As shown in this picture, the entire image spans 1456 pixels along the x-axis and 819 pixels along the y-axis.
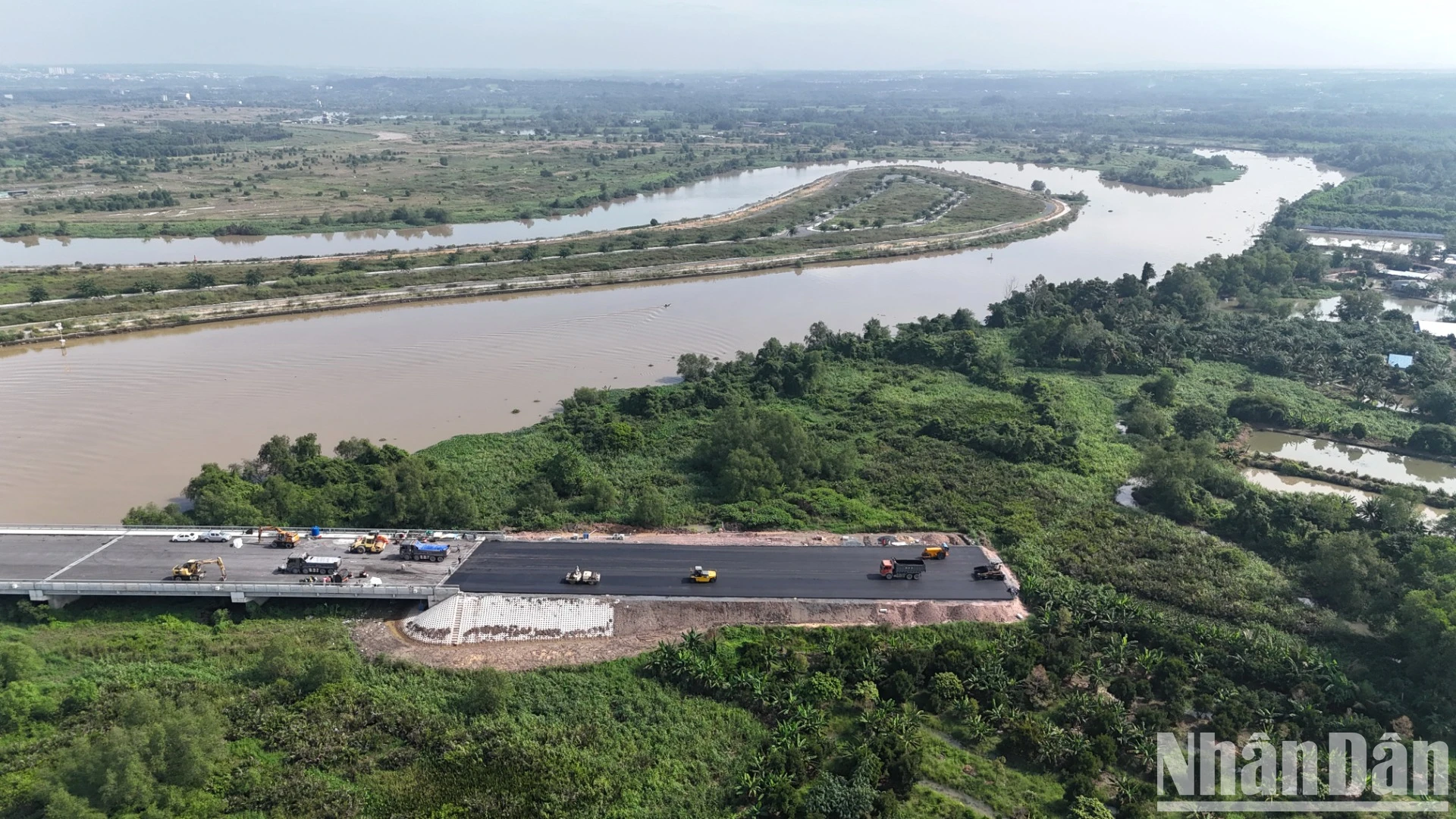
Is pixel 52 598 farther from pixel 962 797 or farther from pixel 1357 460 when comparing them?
pixel 1357 460

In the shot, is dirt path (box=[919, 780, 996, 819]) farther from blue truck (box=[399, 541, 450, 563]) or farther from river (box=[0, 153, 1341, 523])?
river (box=[0, 153, 1341, 523])

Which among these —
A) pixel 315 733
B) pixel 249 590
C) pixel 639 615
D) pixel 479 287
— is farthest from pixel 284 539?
pixel 479 287

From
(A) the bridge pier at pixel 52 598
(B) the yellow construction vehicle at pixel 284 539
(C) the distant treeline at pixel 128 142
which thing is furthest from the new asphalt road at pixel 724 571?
(C) the distant treeline at pixel 128 142

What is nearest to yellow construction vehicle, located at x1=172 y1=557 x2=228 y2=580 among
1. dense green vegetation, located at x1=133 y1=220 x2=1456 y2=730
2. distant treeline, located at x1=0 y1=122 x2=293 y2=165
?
dense green vegetation, located at x1=133 y1=220 x2=1456 y2=730

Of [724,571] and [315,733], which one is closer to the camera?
[315,733]

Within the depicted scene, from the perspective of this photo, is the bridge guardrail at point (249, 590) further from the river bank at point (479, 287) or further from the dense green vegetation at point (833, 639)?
the river bank at point (479, 287)

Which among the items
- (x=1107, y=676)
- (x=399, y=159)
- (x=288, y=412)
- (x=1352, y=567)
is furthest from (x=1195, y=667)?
(x=399, y=159)
